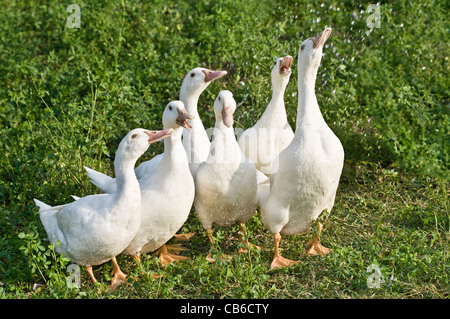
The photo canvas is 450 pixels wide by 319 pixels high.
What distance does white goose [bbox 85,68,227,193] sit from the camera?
20.6 ft

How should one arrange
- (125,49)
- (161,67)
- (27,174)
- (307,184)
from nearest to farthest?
(307,184) < (27,174) < (161,67) < (125,49)

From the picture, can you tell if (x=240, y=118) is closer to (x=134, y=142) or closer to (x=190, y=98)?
(x=190, y=98)

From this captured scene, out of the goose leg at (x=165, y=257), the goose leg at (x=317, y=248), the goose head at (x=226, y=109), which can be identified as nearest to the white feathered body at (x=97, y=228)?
the goose leg at (x=165, y=257)

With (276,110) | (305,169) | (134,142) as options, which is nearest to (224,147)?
(305,169)

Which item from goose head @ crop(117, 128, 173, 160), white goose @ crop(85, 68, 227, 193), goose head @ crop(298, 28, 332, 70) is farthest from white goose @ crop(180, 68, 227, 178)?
goose head @ crop(117, 128, 173, 160)

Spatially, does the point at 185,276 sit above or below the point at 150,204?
below

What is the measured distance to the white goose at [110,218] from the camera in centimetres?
534

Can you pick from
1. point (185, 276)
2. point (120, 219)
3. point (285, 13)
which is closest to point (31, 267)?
point (120, 219)

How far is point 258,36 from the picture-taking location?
8.97 metres

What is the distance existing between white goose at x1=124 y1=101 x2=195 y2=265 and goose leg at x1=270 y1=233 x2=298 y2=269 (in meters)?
0.85

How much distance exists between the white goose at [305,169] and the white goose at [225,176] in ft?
0.76
